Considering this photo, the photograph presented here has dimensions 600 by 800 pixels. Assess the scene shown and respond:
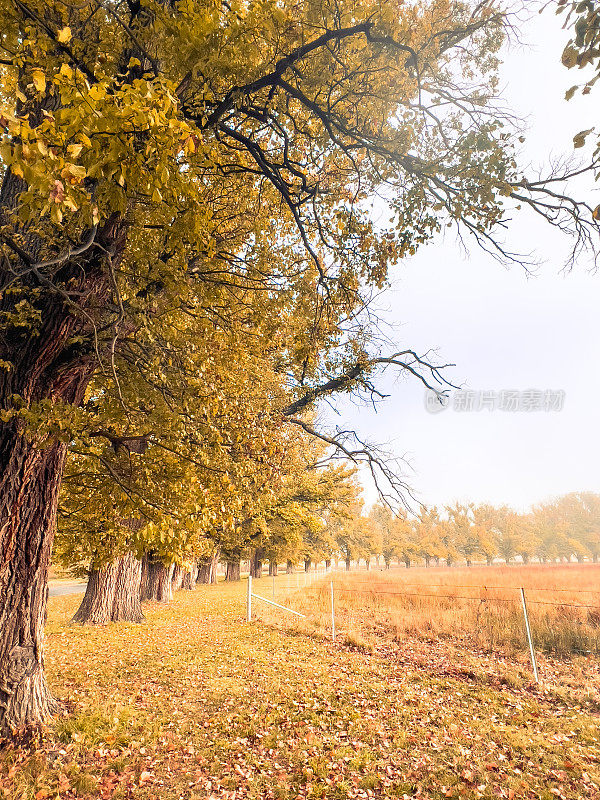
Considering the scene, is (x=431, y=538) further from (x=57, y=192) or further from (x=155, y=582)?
(x=57, y=192)

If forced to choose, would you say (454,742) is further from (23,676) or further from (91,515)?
(91,515)

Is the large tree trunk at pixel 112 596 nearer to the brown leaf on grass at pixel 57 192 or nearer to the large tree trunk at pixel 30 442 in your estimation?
the large tree trunk at pixel 30 442

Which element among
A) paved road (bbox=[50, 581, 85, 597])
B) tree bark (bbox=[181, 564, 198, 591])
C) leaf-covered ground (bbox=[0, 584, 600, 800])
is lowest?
paved road (bbox=[50, 581, 85, 597])

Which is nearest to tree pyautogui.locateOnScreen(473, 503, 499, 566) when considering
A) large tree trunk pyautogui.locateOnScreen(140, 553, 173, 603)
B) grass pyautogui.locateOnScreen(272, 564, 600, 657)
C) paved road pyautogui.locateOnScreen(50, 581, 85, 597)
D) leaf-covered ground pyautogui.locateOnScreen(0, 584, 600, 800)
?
grass pyautogui.locateOnScreen(272, 564, 600, 657)

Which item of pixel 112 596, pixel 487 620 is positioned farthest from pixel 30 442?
pixel 487 620

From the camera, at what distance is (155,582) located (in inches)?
730

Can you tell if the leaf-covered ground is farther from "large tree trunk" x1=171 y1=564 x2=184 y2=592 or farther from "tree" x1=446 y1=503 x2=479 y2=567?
"tree" x1=446 y1=503 x2=479 y2=567

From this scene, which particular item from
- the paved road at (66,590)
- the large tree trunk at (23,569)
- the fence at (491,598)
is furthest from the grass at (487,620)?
the paved road at (66,590)

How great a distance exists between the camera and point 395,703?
6.54 meters

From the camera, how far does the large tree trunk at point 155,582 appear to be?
18.3 m

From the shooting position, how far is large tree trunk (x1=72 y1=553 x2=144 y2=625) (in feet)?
37.7

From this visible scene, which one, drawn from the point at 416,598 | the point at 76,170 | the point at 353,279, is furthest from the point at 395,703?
the point at 416,598

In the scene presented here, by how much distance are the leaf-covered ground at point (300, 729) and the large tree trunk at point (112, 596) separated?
240 centimetres

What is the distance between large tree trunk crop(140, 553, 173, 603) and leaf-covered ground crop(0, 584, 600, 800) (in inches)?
378
